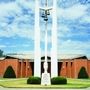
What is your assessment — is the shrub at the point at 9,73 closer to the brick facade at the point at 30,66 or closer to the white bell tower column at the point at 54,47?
the brick facade at the point at 30,66

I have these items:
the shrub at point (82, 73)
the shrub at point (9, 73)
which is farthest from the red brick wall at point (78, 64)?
the shrub at point (9, 73)

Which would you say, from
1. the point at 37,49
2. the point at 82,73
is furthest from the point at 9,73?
the point at 37,49

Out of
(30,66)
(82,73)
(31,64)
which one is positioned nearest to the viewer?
(82,73)

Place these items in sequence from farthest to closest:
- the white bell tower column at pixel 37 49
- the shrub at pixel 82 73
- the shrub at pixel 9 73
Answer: the shrub at pixel 82 73 → the shrub at pixel 9 73 → the white bell tower column at pixel 37 49

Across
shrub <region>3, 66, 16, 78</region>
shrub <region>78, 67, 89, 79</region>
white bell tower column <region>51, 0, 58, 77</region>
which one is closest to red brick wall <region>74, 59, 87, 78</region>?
shrub <region>78, 67, 89, 79</region>

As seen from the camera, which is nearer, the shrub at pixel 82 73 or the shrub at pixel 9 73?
the shrub at pixel 9 73

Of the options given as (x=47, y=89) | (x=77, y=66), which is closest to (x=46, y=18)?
(x=47, y=89)

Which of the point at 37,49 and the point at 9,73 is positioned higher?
the point at 37,49

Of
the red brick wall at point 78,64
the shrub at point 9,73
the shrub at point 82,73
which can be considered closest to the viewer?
the shrub at point 9,73

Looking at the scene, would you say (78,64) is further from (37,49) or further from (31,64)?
(37,49)

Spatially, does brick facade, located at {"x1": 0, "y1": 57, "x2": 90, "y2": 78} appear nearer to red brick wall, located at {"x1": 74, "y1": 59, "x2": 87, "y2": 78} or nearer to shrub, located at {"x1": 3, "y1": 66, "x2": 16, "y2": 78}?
red brick wall, located at {"x1": 74, "y1": 59, "x2": 87, "y2": 78}

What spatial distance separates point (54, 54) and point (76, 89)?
11.8 metres

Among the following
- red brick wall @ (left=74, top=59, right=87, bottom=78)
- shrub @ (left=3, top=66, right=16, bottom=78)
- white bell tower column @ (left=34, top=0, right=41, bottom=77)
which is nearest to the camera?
white bell tower column @ (left=34, top=0, right=41, bottom=77)

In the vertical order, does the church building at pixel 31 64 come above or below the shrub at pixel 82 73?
above
